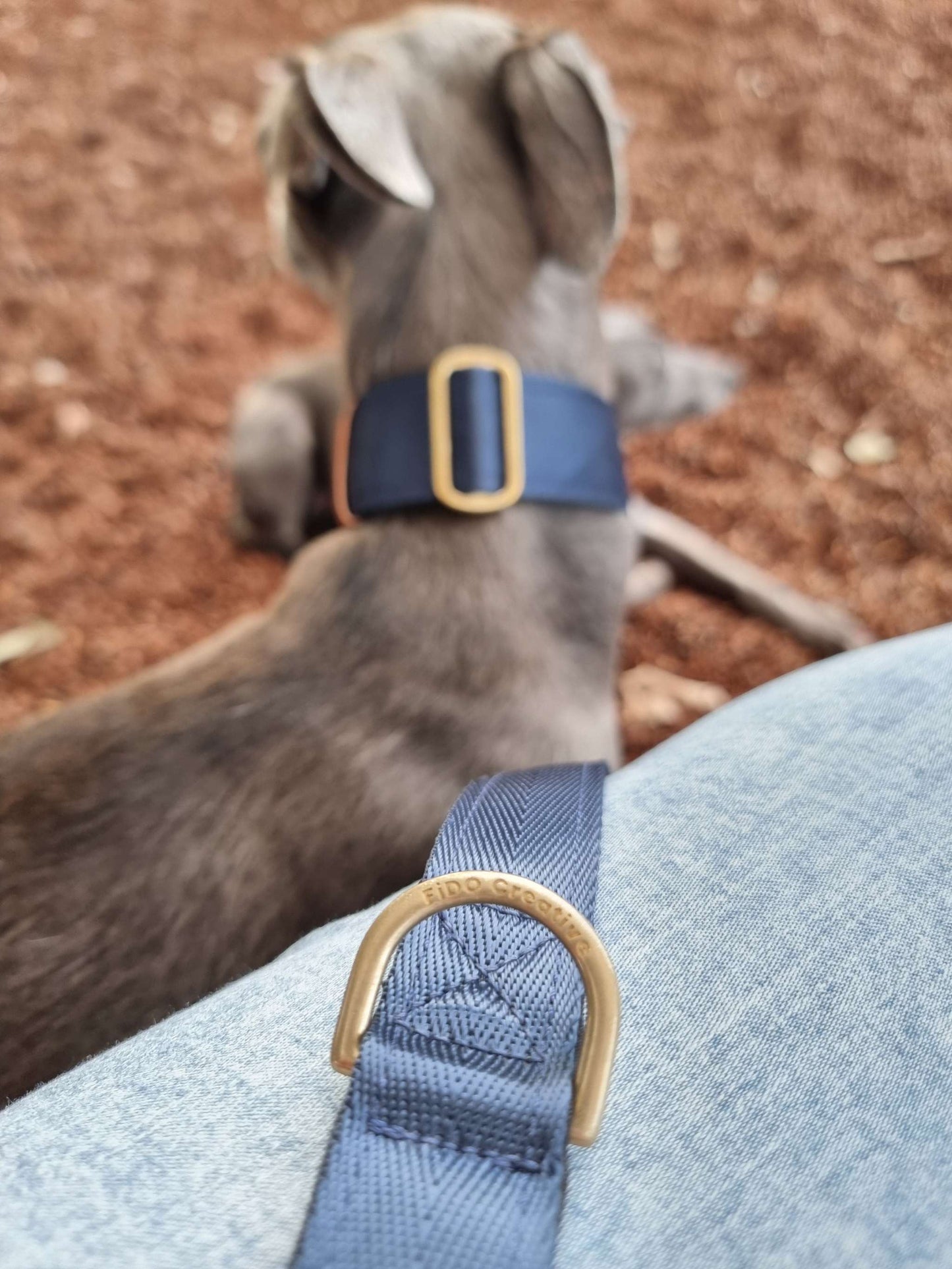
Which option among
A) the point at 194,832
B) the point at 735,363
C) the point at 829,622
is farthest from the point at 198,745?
the point at 735,363

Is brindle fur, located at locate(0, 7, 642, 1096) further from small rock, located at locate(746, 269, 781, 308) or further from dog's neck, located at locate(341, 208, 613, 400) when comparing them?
small rock, located at locate(746, 269, 781, 308)

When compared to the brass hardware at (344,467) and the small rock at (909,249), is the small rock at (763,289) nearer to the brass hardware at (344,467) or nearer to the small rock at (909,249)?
the small rock at (909,249)

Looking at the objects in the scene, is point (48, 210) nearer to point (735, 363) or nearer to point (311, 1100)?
point (735, 363)

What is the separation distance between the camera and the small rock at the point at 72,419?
5.60ft

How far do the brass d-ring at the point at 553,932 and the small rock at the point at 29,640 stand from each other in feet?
3.87

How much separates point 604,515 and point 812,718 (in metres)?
0.46

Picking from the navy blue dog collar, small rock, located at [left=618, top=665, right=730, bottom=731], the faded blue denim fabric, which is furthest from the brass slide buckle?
small rock, located at [left=618, top=665, right=730, bottom=731]

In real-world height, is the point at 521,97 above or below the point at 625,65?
above

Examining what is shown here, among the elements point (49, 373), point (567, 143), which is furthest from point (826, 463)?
point (49, 373)

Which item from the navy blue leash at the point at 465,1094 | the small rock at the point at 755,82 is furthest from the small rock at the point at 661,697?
the small rock at the point at 755,82

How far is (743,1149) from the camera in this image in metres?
0.53

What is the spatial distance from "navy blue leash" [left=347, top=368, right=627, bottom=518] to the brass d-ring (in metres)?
0.56

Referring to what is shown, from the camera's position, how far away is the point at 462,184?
3.48 ft

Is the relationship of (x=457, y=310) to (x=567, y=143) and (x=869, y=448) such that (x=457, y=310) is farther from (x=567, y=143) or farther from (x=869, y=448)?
(x=869, y=448)
